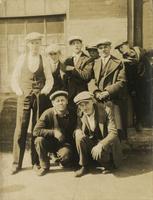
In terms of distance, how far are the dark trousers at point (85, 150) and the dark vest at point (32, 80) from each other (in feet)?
1.74

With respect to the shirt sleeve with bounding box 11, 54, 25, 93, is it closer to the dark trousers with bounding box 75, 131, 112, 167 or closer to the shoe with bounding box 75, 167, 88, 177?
the dark trousers with bounding box 75, 131, 112, 167

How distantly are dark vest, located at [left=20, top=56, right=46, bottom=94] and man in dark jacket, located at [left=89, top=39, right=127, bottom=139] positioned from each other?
1.40 feet

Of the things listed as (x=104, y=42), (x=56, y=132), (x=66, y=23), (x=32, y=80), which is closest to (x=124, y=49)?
(x=104, y=42)

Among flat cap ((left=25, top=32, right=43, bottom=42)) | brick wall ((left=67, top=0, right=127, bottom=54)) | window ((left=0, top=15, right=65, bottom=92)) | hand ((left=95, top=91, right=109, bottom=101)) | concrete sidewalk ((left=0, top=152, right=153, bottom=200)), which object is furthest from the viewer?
window ((left=0, top=15, right=65, bottom=92))

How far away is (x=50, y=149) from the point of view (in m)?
4.06

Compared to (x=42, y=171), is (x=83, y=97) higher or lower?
higher

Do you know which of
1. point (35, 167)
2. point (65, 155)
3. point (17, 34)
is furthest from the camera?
point (17, 34)

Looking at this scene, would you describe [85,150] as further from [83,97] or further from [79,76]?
[79,76]

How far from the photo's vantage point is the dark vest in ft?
13.4

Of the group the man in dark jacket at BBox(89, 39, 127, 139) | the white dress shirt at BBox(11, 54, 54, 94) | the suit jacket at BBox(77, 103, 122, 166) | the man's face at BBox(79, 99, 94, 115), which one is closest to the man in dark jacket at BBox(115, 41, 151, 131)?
the man in dark jacket at BBox(89, 39, 127, 139)

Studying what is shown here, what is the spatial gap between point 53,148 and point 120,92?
2.43ft

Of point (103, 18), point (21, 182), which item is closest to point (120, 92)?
point (103, 18)

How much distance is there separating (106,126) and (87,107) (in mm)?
223

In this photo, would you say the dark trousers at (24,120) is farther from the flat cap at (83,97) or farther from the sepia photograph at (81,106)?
the flat cap at (83,97)
